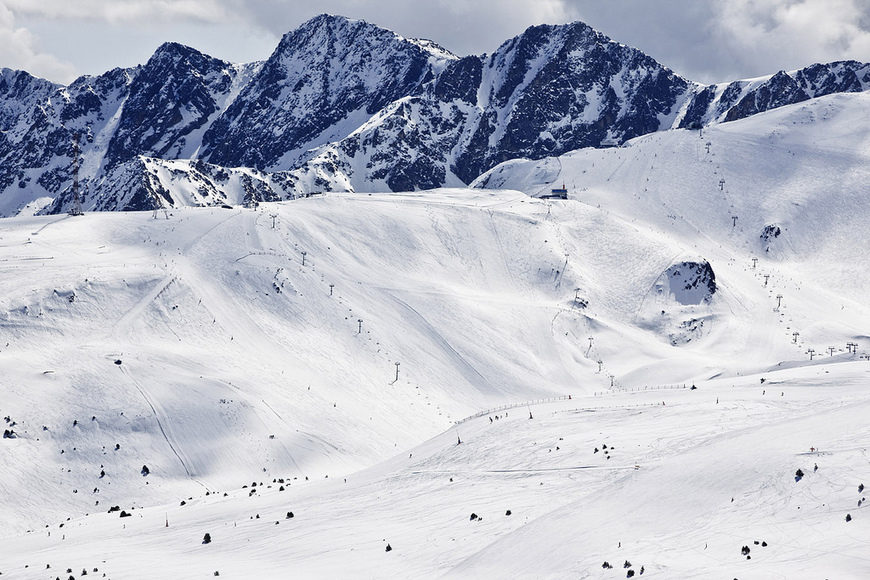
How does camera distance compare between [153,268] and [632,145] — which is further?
[632,145]

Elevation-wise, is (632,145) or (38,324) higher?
(632,145)

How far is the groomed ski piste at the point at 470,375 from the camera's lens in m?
32.0

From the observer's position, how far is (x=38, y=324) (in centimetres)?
7925

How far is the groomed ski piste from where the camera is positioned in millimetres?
32031

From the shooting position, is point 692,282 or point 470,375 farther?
point 692,282

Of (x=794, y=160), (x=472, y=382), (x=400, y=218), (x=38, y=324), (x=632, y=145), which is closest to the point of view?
(x=38, y=324)

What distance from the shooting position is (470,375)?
312ft

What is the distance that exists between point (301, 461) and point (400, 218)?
209 ft

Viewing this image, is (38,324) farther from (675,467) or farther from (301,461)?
(675,467)

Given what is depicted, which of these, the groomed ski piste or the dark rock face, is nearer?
the groomed ski piste

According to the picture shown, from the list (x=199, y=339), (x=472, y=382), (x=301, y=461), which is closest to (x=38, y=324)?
(x=199, y=339)

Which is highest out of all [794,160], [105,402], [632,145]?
[632,145]

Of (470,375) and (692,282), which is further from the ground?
(692,282)

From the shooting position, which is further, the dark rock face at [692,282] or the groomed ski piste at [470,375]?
the dark rock face at [692,282]
